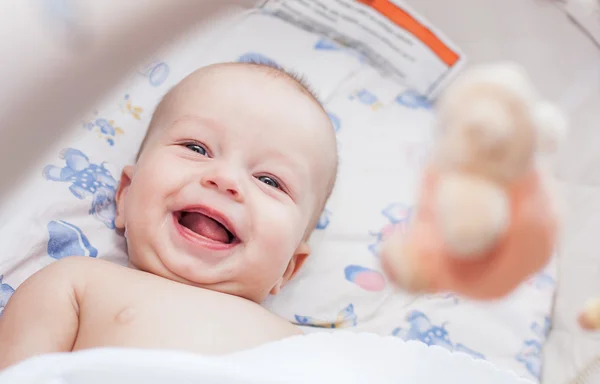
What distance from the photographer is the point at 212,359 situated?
59 cm

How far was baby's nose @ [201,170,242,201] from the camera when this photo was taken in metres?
0.77

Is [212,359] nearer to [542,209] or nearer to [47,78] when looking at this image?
[542,209]

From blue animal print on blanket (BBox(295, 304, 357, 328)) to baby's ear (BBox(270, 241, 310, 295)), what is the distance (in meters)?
0.07

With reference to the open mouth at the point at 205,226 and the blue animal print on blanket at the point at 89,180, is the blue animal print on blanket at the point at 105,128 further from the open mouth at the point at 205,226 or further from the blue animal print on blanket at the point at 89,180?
the open mouth at the point at 205,226

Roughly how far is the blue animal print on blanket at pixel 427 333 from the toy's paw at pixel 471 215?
1.88 ft

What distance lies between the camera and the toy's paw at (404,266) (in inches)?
17.3

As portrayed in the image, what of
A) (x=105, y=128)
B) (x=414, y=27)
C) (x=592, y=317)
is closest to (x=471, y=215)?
(x=592, y=317)

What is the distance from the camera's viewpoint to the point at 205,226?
806mm

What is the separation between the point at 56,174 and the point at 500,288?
0.68m

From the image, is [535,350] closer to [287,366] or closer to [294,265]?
[294,265]

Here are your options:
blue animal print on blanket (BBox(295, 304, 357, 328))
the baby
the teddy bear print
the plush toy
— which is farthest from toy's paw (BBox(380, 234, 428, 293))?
the teddy bear print

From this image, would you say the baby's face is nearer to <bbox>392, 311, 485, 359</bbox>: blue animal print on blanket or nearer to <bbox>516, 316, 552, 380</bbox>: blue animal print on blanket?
<bbox>392, 311, 485, 359</bbox>: blue animal print on blanket

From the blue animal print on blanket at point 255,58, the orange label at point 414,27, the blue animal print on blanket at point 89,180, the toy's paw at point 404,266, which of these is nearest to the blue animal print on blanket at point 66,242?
the blue animal print on blanket at point 89,180

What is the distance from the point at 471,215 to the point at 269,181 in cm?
46
